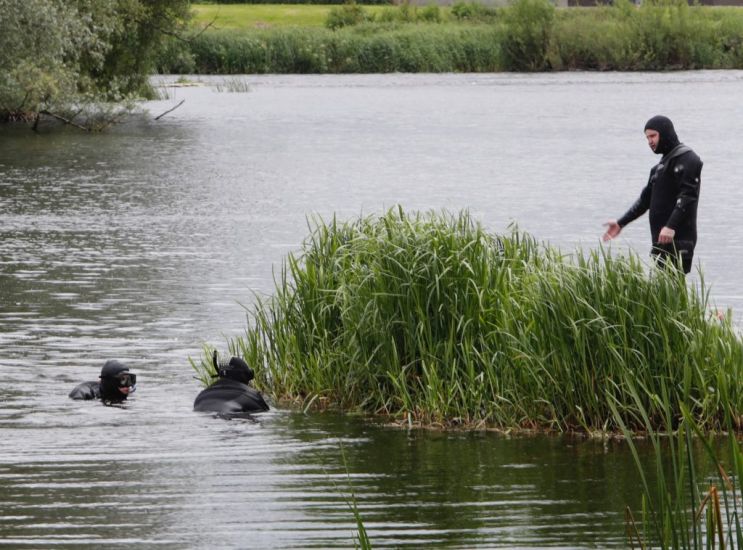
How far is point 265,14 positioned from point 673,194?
86.4 m

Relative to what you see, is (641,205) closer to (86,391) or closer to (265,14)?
(86,391)

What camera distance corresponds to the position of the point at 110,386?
450 inches

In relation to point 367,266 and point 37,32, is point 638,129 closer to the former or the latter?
point 37,32

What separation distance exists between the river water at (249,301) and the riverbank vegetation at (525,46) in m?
21.7

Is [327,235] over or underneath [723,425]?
over

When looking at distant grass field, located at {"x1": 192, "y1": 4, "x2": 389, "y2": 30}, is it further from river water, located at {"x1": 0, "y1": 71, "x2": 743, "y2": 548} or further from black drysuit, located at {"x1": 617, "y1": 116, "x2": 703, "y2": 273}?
black drysuit, located at {"x1": 617, "y1": 116, "x2": 703, "y2": 273}

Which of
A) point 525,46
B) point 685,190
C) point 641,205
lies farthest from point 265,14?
point 685,190

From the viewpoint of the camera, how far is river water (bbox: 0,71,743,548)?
8.46 m

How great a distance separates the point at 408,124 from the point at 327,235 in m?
35.3

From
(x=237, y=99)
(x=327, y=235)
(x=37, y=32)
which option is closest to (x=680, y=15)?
(x=237, y=99)

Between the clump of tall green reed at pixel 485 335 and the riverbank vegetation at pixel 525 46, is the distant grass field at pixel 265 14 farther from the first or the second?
the clump of tall green reed at pixel 485 335

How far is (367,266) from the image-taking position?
11.8 metres

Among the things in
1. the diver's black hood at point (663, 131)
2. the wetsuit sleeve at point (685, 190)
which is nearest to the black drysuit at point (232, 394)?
the wetsuit sleeve at point (685, 190)

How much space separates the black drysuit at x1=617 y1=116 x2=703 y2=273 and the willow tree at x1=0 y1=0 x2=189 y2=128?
27.0m
